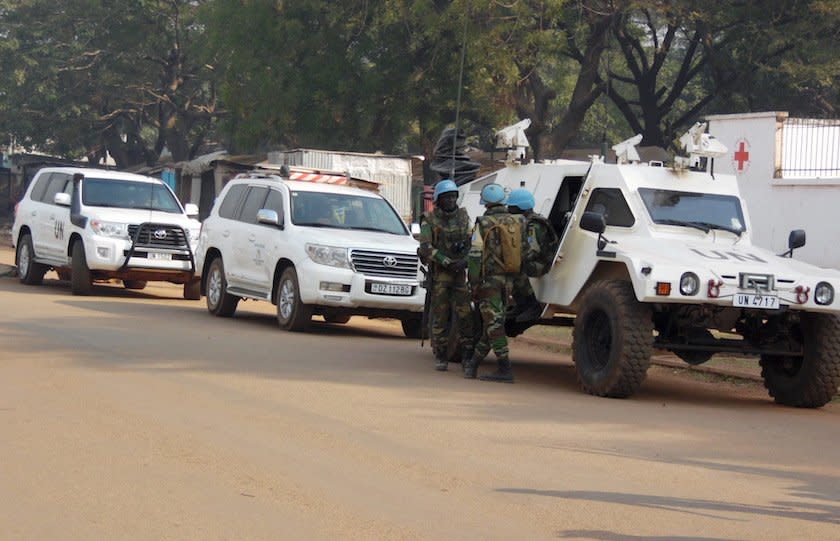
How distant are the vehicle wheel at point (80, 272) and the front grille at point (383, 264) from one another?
618 cm

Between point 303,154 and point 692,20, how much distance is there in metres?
9.50

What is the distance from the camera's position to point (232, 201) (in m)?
19.3

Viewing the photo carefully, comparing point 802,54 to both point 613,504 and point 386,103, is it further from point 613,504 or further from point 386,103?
point 613,504

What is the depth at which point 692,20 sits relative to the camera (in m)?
31.8

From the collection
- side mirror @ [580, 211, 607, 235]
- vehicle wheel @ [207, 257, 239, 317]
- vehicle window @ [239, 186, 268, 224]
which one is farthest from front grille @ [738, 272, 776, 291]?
vehicle wheel @ [207, 257, 239, 317]

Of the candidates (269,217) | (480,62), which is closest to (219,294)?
(269,217)

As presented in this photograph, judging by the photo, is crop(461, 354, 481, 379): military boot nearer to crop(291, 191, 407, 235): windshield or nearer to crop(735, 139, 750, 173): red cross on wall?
crop(291, 191, 407, 235): windshield

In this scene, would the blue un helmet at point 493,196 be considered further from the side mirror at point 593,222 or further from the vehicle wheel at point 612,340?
the vehicle wheel at point 612,340

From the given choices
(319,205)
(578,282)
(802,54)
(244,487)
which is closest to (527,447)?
(244,487)

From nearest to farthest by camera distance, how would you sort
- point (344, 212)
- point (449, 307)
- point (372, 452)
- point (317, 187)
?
point (372, 452) < point (449, 307) < point (344, 212) < point (317, 187)

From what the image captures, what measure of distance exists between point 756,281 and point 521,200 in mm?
2492

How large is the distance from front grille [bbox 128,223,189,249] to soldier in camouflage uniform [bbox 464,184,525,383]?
31.1 ft

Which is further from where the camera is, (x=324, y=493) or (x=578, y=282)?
(x=578, y=282)

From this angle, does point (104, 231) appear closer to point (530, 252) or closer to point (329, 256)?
point (329, 256)
